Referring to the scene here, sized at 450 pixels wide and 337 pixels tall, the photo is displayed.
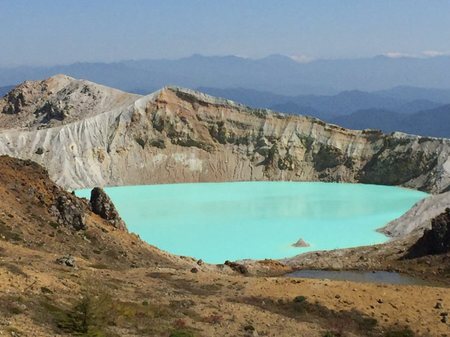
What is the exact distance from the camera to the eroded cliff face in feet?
288

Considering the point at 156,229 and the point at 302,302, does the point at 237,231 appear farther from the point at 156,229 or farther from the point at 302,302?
the point at 302,302

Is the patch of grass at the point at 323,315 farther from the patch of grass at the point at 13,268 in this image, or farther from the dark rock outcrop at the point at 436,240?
the dark rock outcrop at the point at 436,240

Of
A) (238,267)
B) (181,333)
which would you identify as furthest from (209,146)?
(181,333)

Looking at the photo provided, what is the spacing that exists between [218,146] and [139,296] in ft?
235

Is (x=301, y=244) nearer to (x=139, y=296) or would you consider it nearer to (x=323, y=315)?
(x=323, y=315)

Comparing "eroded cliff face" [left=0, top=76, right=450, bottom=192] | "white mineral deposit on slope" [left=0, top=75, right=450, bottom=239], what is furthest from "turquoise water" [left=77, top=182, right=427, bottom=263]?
"white mineral deposit on slope" [left=0, top=75, right=450, bottom=239]

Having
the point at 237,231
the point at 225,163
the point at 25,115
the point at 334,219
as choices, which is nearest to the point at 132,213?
the point at 237,231

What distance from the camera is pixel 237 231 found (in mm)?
52844

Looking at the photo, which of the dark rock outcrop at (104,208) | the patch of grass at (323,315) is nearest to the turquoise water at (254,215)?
the dark rock outcrop at (104,208)

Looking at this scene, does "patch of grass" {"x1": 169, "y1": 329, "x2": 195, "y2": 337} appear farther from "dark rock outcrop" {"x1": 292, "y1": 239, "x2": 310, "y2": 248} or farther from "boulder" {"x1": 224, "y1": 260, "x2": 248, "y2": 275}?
"dark rock outcrop" {"x1": 292, "y1": 239, "x2": 310, "y2": 248}

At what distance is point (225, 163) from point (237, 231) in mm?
40616

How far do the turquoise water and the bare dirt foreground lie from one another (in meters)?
14.2

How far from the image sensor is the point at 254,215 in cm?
6044

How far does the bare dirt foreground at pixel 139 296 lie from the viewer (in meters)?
18.9
